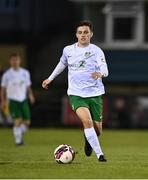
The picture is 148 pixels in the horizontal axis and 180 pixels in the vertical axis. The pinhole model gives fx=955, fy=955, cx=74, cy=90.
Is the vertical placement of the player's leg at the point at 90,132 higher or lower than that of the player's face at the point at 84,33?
lower

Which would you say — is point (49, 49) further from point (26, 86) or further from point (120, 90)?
point (26, 86)

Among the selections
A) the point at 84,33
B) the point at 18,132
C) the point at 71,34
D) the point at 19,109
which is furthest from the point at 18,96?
the point at 71,34

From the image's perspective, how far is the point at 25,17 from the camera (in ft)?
144

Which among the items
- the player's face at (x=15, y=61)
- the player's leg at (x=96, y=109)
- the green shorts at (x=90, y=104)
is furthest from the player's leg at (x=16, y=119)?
the green shorts at (x=90, y=104)

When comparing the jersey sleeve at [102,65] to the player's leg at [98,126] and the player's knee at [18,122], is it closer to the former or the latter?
the player's leg at [98,126]

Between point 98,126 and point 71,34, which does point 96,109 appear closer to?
point 98,126

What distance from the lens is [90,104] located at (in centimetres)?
1653

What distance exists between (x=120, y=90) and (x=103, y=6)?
682cm

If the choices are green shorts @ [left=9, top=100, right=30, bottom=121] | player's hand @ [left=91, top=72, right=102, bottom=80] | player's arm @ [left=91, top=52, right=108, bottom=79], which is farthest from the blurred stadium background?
player's hand @ [left=91, top=72, right=102, bottom=80]

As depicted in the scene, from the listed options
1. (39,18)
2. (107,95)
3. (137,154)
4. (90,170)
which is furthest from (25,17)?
(90,170)

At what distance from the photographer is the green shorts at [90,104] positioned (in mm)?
16312

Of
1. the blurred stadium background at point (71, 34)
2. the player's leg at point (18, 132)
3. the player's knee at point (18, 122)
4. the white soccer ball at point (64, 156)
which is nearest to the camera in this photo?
the white soccer ball at point (64, 156)

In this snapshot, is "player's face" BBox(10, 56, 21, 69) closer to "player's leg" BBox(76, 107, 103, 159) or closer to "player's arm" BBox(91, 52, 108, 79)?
"player's arm" BBox(91, 52, 108, 79)

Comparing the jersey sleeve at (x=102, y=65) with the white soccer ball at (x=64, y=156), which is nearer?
the jersey sleeve at (x=102, y=65)
